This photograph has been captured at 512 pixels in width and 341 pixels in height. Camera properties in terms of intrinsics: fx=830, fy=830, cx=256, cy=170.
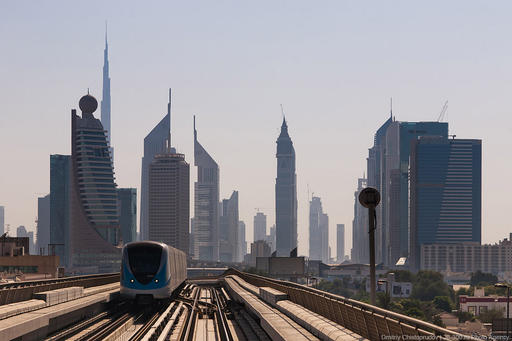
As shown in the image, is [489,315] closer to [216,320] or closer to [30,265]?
[30,265]

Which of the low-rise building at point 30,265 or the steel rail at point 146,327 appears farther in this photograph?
the low-rise building at point 30,265

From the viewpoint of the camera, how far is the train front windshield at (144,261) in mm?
46188

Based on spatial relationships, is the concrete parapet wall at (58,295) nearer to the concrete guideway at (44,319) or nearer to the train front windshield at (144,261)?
the concrete guideway at (44,319)

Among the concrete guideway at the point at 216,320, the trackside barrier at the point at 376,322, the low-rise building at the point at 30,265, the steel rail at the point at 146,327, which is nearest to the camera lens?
the trackside barrier at the point at 376,322

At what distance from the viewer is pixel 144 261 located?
4634cm

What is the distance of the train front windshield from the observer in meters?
46.2

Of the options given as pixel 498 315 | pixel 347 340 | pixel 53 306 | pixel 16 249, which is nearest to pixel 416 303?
pixel 498 315

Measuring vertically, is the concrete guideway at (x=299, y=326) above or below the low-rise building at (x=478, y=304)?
above

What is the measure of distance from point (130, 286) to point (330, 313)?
2395 cm

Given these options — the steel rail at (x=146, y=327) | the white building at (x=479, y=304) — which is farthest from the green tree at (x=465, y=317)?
the steel rail at (x=146, y=327)

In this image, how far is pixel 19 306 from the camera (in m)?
30.0

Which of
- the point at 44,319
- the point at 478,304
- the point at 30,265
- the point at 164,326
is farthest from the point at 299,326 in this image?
the point at 478,304

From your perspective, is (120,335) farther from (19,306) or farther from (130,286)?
(130,286)

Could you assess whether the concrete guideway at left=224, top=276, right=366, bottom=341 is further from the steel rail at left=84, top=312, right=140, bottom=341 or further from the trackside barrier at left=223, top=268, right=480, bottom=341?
the steel rail at left=84, top=312, right=140, bottom=341
